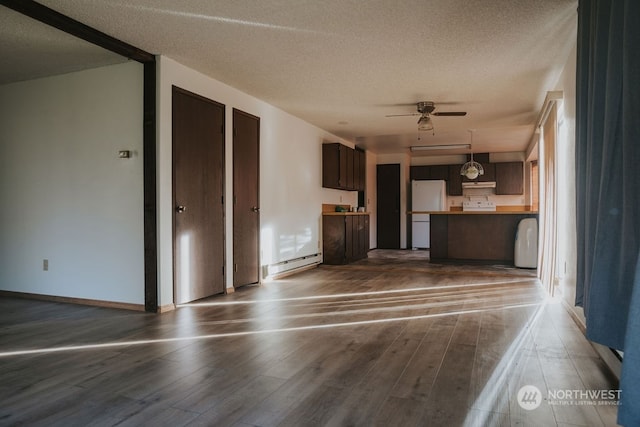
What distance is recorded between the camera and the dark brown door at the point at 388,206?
1040 centimetres

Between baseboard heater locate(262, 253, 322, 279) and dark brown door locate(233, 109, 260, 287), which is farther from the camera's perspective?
baseboard heater locate(262, 253, 322, 279)

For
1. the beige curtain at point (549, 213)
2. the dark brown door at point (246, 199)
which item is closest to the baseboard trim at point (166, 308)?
the dark brown door at point (246, 199)

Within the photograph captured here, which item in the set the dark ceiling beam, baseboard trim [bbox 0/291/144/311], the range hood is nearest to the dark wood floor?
baseboard trim [bbox 0/291/144/311]

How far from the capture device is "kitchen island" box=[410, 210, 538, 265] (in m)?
6.96

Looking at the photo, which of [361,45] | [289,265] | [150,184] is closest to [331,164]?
[289,265]

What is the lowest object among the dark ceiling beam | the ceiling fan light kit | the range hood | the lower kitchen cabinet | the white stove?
the lower kitchen cabinet

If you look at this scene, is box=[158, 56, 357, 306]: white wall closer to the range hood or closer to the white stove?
the range hood

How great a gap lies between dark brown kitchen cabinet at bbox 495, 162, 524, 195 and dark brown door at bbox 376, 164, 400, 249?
244 cm

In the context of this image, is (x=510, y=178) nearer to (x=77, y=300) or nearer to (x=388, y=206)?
(x=388, y=206)

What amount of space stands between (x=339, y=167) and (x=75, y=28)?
191 inches

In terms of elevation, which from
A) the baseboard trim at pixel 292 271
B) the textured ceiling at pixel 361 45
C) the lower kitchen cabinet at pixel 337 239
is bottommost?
the baseboard trim at pixel 292 271

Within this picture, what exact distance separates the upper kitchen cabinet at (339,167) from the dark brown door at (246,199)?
2120 millimetres

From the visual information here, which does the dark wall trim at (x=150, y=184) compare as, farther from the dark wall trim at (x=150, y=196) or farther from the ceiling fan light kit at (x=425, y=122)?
the ceiling fan light kit at (x=425, y=122)

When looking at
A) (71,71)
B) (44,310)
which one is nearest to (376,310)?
(44,310)
